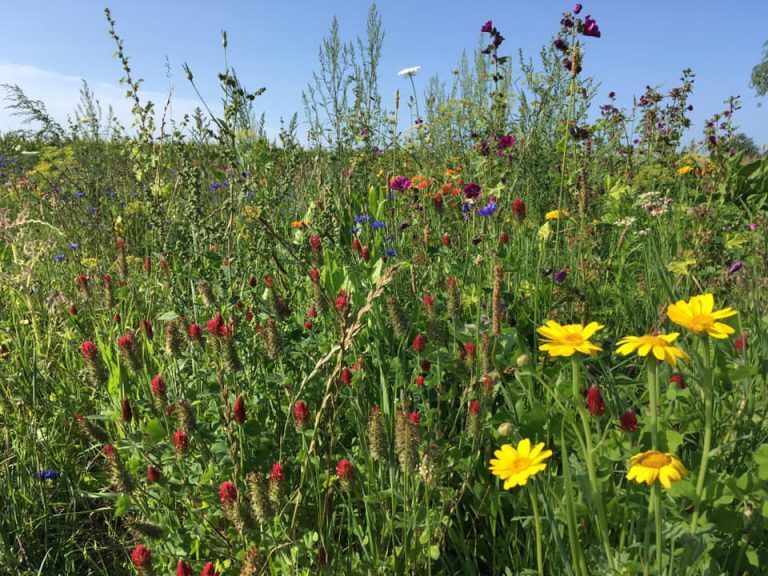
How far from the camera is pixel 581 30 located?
2.44 m

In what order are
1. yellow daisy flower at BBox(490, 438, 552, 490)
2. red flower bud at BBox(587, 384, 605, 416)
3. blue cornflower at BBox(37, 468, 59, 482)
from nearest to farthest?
yellow daisy flower at BBox(490, 438, 552, 490), red flower bud at BBox(587, 384, 605, 416), blue cornflower at BBox(37, 468, 59, 482)

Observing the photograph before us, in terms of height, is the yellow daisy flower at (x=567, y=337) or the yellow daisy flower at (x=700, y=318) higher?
the yellow daisy flower at (x=700, y=318)

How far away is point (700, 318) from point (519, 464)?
0.39 m

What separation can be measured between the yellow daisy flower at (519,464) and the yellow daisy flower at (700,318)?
31 cm

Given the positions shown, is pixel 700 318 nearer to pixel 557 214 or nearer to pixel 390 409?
pixel 390 409

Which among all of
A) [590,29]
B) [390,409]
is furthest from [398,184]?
[390,409]

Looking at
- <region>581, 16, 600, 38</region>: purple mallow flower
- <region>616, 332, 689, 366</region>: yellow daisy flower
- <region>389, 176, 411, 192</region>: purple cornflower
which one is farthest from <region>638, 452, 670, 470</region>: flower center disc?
<region>389, 176, 411, 192</region>: purple cornflower

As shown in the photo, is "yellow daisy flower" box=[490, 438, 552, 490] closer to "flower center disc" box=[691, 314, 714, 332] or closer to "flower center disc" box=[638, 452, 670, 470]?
"flower center disc" box=[638, 452, 670, 470]

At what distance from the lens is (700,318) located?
0.92 m

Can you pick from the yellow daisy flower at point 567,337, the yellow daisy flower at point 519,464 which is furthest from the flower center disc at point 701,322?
the yellow daisy flower at point 519,464

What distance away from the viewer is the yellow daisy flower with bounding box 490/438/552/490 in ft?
2.95

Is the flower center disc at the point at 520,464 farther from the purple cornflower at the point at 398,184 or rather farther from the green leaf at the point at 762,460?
the purple cornflower at the point at 398,184

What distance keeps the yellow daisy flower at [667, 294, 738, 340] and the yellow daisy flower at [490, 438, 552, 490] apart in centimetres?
31

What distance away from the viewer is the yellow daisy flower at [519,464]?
0.90m
